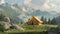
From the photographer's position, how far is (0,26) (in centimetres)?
6228

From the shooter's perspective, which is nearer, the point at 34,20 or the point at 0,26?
the point at 0,26

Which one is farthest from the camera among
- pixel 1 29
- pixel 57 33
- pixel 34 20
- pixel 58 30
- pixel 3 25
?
pixel 34 20

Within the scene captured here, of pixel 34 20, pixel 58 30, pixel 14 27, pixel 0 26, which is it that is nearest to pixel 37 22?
pixel 34 20

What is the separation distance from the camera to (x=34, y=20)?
8569 centimetres

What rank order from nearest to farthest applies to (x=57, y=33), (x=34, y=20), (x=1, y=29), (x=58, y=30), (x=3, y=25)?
(x=57, y=33) → (x=58, y=30) → (x=1, y=29) → (x=3, y=25) → (x=34, y=20)

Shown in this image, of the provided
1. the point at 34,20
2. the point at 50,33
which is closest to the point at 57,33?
the point at 50,33

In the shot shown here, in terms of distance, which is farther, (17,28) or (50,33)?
(17,28)

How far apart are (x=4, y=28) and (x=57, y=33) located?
1926cm

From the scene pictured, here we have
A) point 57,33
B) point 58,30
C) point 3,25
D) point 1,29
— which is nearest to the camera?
point 57,33

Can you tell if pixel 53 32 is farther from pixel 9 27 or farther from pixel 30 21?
pixel 30 21

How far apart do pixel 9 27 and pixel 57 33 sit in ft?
74.0

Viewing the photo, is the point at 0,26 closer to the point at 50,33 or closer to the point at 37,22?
the point at 50,33

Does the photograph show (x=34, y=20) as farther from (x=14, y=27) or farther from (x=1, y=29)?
(x=1, y=29)

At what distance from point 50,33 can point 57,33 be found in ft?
5.27
